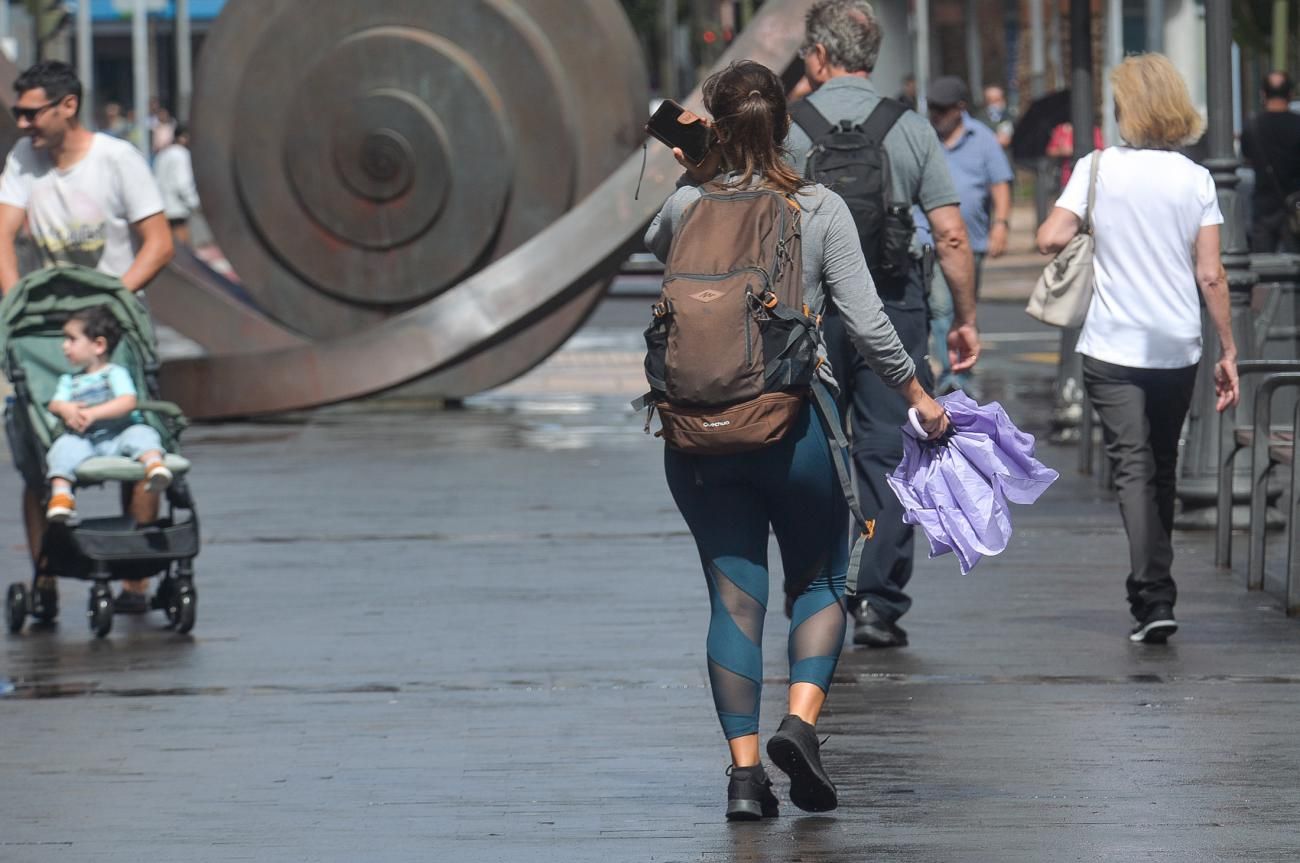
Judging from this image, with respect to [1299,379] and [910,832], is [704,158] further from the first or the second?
[1299,379]

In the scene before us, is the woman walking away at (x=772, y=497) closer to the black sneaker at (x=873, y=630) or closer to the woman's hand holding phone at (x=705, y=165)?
the woman's hand holding phone at (x=705, y=165)

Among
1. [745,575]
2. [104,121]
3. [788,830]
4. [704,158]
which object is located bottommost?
[788,830]

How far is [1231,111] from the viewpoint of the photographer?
35.0 ft

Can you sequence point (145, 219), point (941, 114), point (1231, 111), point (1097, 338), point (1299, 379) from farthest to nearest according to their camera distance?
point (941, 114), point (1231, 111), point (145, 219), point (1299, 379), point (1097, 338)

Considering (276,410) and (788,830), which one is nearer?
(788,830)

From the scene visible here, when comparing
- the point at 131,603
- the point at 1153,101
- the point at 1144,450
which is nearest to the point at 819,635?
the point at 1144,450

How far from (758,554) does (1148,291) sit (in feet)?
8.59

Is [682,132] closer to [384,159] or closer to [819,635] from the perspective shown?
[819,635]

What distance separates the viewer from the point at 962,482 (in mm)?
6109

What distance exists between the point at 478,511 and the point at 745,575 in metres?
5.77

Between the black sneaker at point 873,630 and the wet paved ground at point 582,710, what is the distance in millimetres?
112

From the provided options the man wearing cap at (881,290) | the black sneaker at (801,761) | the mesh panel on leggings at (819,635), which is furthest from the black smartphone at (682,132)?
the man wearing cap at (881,290)

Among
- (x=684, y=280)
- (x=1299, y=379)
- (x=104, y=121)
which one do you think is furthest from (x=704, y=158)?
(x=104, y=121)

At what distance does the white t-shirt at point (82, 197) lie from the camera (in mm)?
9164
